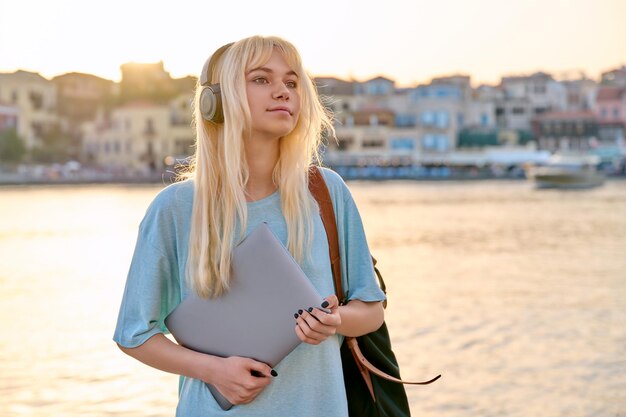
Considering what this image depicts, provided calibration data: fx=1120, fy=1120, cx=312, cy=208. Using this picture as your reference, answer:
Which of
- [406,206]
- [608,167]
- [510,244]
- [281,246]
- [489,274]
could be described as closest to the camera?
[281,246]

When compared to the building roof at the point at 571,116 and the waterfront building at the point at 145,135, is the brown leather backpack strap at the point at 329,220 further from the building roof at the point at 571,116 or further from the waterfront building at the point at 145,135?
the building roof at the point at 571,116

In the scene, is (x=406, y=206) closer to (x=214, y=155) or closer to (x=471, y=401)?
(x=471, y=401)

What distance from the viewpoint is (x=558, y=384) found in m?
6.88

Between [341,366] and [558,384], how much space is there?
504cm

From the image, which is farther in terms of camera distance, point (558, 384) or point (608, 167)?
point (608, 167)

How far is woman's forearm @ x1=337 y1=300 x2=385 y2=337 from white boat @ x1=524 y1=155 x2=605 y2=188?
58.1 meters

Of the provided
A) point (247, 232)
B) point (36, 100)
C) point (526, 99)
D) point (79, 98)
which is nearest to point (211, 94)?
point (247, 232)

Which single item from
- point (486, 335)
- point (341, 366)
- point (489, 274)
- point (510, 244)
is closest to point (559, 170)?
point (510, 244)

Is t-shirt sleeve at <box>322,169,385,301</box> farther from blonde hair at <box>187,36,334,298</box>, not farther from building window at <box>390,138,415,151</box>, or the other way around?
building window at <box>390,138,415,151</box>

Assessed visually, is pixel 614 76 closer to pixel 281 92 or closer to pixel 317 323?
pixel 281 92

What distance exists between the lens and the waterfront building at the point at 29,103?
86.4 m

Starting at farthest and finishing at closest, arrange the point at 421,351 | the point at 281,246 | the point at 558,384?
the point at 421,351 → the point at 558,384 → the point at 281,246

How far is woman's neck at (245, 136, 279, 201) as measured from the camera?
2127 millimetres

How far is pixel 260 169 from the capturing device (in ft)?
7.01
